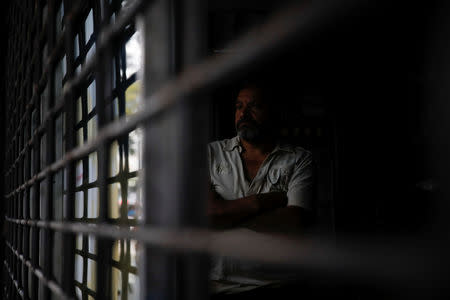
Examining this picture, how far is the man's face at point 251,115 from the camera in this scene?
1900 millimetres

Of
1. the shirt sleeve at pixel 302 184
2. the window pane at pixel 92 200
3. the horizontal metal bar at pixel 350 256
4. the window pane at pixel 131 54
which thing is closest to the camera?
the horizontal metal bar at pixel 350 256

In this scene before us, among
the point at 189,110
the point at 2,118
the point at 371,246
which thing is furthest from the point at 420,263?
the point at 2,118

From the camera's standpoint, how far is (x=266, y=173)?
1807 millimetres

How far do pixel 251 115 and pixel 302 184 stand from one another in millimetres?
416

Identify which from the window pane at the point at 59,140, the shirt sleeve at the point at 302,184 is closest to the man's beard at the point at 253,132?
the shirt sleeve at the point at 302,184

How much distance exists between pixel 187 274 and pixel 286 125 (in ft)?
9.26

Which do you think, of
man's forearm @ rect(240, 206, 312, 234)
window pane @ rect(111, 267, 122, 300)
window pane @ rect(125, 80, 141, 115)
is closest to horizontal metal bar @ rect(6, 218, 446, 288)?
window pane @ rect(125, 80, 141, 115)

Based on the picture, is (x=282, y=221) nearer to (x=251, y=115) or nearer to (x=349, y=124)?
(x=251, y=115)

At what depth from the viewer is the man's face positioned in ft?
6.23

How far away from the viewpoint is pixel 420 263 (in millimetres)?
176

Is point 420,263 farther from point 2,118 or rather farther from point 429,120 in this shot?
point 2,118

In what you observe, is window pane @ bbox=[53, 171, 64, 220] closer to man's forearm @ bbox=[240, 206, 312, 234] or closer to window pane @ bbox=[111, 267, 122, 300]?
window pane @ bbox=[111, 267, 122, 300]

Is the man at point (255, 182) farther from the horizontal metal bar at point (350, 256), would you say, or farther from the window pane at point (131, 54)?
the horizontal metal bar at point (350, 256)

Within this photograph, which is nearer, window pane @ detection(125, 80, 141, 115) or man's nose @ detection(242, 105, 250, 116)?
window pane @ detection(125, 80, 141, 115)
